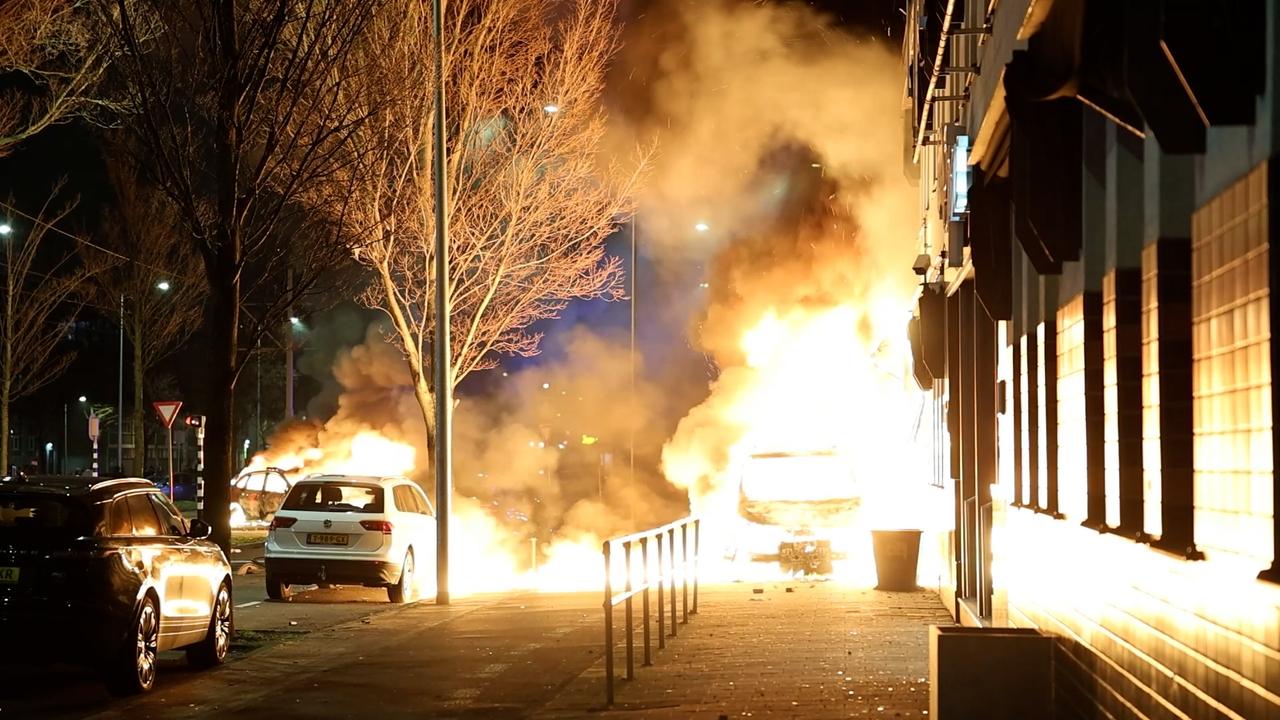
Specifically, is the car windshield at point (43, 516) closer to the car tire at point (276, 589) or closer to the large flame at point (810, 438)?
the car tire at point (276, 589)

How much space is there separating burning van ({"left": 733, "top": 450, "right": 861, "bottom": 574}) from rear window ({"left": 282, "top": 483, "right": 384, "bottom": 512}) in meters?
4.73

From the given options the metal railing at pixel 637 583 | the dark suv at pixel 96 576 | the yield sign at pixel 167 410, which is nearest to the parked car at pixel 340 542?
the metal railing at pixel 637 583

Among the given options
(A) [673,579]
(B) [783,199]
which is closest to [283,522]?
(A) [673,579]

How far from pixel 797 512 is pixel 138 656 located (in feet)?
33.5

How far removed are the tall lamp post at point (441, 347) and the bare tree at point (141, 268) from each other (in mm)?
25566

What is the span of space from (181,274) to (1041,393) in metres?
41.8

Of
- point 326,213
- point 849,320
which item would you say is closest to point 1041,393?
point 326,213

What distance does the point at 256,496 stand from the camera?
40.3m

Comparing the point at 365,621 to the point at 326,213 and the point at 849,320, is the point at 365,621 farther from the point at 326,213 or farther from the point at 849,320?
the point at 849,320

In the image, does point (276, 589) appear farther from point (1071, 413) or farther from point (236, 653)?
point (1071, 413)

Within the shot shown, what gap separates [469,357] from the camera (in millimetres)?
28625

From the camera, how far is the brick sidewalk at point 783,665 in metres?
10.2

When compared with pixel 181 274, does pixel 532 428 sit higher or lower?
lower

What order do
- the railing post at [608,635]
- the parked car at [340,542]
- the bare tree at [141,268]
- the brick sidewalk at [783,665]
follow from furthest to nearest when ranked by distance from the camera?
the bare tree at [141,268] → the parked car at [340,542] → the railing post at [608,635] → the brick sidewalk at [783,665]
